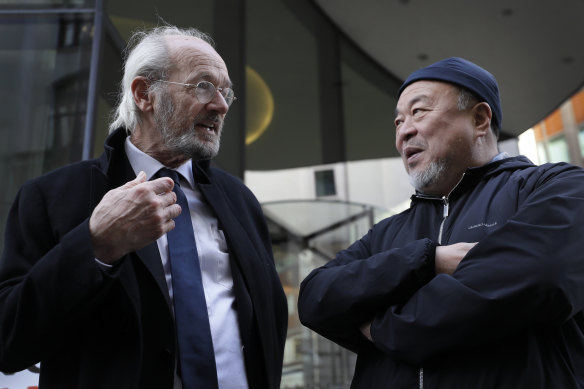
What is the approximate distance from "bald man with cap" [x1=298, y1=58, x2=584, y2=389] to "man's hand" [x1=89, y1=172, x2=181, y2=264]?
0.55 m

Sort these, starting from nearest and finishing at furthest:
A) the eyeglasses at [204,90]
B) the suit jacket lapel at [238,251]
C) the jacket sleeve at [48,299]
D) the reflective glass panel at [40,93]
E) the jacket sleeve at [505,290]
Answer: the jacket sleeve at [505,290] < the jacket sleeve at [48,299] < the suit jacket lapel at [238,251] < the eyeglasses at [204,90] < the reflective glass panel at [40,93]

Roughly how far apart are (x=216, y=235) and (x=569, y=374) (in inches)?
46.8

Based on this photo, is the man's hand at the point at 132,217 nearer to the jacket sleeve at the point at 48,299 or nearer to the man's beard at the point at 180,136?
the jacket sleeve at the point at 48,299

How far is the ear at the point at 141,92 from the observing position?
2.32 metres

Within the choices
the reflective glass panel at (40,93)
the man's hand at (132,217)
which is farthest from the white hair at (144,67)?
the reflective glass panel at (40,93)

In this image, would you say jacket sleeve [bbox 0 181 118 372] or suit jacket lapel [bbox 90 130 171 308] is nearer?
jacket sleeve [bbox 0 181 118 372]

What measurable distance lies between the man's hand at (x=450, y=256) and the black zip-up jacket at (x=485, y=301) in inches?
1.0

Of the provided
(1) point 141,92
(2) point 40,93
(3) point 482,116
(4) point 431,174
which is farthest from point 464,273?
(2) point 40,93

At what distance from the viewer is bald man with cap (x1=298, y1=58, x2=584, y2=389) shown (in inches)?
60.3

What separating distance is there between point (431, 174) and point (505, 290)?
2.00 feet

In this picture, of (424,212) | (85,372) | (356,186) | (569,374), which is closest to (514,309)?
(569,374)

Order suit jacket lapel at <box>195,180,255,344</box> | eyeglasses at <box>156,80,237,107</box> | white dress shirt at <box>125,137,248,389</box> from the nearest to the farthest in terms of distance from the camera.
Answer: white dress shirt at <box>125,137,248,389</box> → suit jacket lapel at <box>195,180,255,344</box> → eyeglasses at <box>156,80,237,107</box>

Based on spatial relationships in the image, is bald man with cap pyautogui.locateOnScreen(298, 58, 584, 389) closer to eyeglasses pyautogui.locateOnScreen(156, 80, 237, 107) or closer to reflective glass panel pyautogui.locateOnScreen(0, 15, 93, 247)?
eyeglasses pyautogui.locateOnScreen(156, 80, 237, 107)

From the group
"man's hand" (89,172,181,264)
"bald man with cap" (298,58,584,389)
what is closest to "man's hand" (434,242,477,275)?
"bald man with cap" (298,58,584,389)
